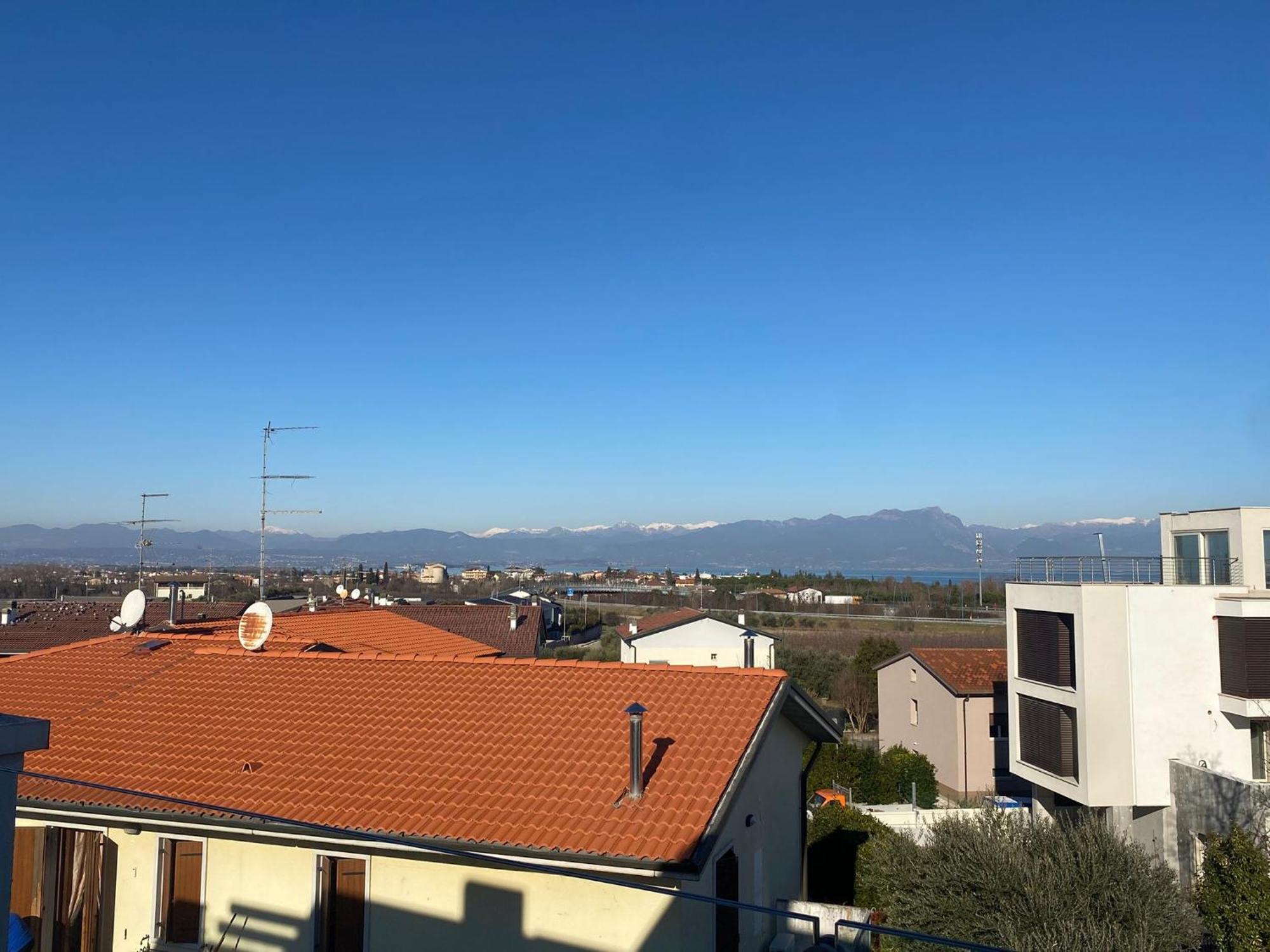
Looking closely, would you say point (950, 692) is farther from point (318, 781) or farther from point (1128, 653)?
point (318, 781)

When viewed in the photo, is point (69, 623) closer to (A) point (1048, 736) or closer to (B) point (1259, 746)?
(A) point (1048, 736)

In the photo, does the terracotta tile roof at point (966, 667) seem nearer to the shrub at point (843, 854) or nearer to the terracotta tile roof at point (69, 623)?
the shrub at point (843, 854)

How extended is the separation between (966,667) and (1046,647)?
8807 mm

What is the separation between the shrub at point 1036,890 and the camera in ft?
38.9

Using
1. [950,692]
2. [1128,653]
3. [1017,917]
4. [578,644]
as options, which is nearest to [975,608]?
[578,644]

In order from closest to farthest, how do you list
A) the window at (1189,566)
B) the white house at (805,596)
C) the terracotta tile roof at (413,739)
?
the terracotta tile roof at (413,739), the window at (1189,566), the white house at (805,596)

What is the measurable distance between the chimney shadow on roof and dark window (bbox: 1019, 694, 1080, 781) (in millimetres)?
15418

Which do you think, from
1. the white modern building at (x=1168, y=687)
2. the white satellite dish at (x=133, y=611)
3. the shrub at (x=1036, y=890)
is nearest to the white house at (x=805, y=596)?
the white modern building at (x=1168, y=687)

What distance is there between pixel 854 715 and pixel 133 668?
3633 cm

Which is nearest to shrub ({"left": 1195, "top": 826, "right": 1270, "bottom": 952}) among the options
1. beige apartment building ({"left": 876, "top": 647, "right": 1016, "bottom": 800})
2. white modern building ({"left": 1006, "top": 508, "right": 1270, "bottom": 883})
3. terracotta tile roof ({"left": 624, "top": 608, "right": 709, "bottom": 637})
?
white modern building ({"left": 1006, "top": 508, "right": 1270, "bottom": 883})

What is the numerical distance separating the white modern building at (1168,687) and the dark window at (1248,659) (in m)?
0.02

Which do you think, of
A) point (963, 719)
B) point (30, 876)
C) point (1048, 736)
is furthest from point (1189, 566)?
point (30, 876)

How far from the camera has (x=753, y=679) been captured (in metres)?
10.4

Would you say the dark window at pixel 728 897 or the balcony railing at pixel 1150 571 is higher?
the balcony railing at pixel 1150 571
